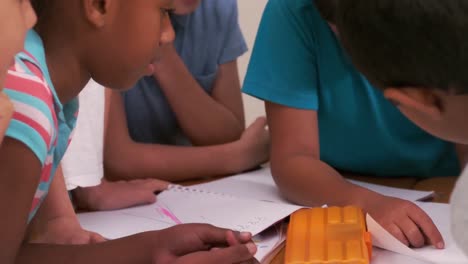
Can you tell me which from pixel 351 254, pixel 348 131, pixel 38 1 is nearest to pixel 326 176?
pixel 348 131

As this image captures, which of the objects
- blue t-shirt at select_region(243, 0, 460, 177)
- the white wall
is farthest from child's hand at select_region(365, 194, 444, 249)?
the white wall

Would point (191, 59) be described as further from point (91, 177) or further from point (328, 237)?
point (328, 237)

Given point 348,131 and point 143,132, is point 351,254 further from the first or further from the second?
point 143,132

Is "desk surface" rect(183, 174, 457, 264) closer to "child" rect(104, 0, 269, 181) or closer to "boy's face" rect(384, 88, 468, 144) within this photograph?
"child" rect(104, 0, 269, 181)

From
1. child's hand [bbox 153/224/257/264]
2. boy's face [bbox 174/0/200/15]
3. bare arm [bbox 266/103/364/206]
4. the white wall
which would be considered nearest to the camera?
child's hand [bbox 153/224/257/264]

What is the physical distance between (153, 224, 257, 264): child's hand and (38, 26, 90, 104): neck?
0.55ft

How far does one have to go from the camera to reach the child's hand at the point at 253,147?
3.51 ft

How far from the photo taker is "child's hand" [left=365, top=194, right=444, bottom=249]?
0.70 meters

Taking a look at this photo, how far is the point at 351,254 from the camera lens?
0.62 metres

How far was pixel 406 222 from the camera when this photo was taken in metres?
0.72

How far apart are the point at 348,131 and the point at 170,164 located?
0.87 feet

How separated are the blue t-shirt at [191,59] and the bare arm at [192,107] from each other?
0.03 meters

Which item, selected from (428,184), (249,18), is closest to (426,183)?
(428,184)

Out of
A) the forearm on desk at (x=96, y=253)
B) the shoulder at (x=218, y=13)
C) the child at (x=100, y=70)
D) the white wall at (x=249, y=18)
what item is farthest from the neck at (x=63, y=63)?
the white wall at (x=249, y=18)
